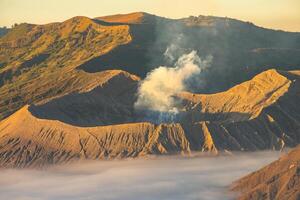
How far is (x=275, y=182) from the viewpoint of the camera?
171375mm

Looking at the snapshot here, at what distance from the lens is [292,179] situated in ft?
550

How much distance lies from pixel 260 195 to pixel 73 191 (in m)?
43.4

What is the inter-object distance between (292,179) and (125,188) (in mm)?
40451

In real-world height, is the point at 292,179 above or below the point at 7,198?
above

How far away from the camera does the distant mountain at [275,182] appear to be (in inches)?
6511

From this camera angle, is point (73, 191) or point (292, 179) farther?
point (73, 191)

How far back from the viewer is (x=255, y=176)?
18500 cm

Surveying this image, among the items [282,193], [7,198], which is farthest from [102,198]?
[282,193]

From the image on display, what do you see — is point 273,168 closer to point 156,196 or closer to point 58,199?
point 156,196

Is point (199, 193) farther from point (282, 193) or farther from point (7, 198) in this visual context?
point (7, 198)

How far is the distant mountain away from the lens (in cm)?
16538

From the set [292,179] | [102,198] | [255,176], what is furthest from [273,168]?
[102,198]

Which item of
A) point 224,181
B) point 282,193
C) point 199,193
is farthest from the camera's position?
point 224,181

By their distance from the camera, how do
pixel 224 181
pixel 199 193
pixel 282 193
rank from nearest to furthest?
pixel 282 193
pixel 199 193
pixel 224 181
